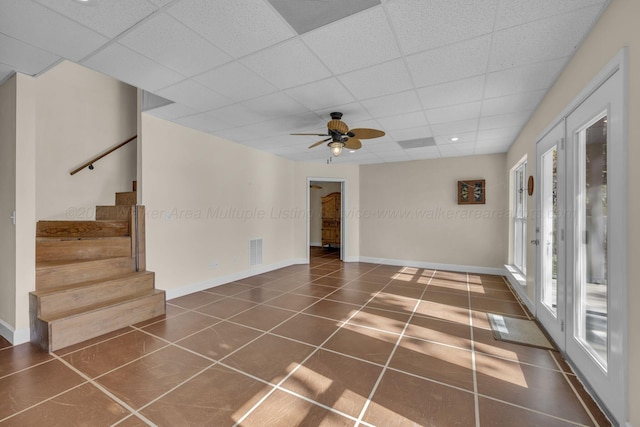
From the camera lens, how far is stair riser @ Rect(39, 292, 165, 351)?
2553 mm

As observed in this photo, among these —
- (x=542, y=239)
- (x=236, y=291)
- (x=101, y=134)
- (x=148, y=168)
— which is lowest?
(x=236, y=291)

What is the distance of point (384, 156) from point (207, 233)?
402 centimetres

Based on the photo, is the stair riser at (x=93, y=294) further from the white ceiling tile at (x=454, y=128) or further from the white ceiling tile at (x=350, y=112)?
the white ceiling tile at (x=454, y=128)

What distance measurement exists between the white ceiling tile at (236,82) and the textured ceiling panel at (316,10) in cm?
80

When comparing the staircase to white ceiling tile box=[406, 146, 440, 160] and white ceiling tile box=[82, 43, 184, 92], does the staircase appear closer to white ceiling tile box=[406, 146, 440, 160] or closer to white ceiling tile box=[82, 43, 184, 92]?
white ceiling tile box=[82, 43, 184, 92]

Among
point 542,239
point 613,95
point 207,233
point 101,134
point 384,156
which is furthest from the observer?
point 384,156

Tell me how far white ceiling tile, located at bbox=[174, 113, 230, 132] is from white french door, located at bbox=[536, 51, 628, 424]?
12.8 feet

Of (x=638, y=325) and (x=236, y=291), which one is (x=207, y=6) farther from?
(x=236, y=291)

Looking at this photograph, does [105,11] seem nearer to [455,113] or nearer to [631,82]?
[631,82]

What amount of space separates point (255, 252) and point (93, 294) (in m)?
3.01

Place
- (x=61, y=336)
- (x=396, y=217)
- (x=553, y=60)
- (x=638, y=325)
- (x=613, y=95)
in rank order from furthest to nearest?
(x=396, y=217) → (x=61, y=336) → (x=553, y=60) → (x=613, y=95) → (x=638, y=325)

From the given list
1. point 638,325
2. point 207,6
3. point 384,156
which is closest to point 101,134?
point 207,6

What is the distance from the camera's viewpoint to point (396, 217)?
6910mm

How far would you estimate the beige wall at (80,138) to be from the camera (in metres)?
3.82
